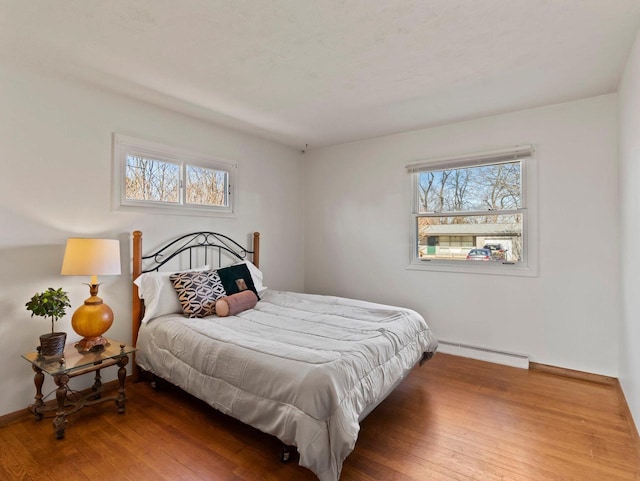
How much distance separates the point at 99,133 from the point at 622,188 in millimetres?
4369

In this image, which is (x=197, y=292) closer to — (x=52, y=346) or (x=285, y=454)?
(x=52, y=346)

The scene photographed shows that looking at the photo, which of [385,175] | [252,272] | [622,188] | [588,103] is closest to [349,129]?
[385,175]

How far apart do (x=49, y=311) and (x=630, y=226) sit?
4121mm

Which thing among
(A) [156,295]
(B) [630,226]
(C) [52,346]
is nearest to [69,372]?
(C) [52,346]

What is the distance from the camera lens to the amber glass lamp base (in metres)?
2.49

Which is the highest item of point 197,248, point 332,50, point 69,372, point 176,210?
point 332,50

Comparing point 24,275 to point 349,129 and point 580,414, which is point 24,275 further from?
point 580,414

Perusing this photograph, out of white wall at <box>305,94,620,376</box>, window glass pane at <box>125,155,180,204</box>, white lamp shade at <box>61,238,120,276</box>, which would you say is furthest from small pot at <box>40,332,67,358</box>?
white wall at <box>305,94,620,376</box>

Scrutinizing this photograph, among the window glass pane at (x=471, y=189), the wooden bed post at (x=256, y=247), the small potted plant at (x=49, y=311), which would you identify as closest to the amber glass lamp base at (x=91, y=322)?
the small potted plant at (x=49, y=311)

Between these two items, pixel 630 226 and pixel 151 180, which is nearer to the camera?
pixel 630 226

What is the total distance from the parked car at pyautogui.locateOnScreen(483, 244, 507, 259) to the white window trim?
3.5 inches

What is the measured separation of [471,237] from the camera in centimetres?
373

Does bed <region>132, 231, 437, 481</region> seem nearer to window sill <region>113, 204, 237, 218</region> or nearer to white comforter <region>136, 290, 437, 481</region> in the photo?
white comforter <region>136, 290, 437, 481</region>

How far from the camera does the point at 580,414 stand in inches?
98.7
